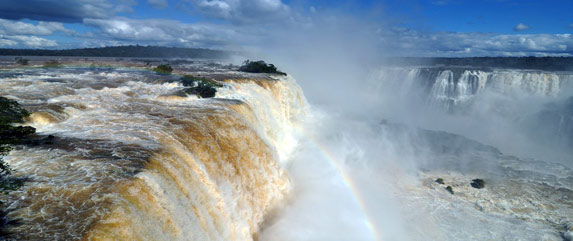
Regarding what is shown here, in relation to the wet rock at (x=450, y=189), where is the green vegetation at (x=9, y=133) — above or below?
above

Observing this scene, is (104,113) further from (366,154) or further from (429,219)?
(366,154)

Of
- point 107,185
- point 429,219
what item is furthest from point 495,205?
point 107,185

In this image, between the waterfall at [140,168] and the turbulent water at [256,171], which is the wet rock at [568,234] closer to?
the turbulent water at [256,171]

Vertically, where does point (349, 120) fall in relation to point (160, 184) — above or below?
below

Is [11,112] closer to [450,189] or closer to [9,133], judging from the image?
[9,133]

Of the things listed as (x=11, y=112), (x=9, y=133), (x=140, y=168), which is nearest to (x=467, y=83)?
(x=140, y=168)

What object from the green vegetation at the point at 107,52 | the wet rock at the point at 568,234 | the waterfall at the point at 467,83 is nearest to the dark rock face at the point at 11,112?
the wet rock at the point at 568,234
